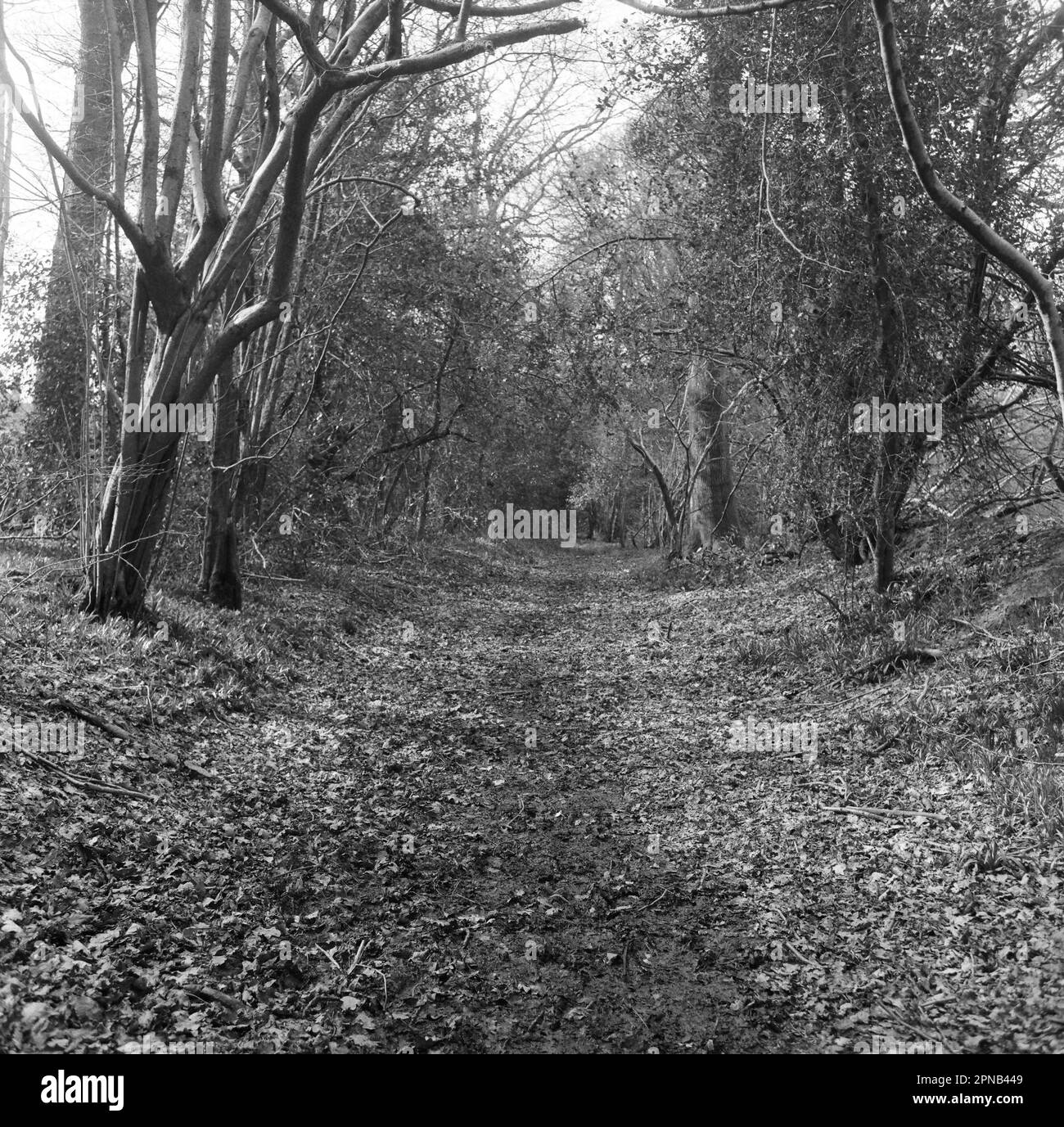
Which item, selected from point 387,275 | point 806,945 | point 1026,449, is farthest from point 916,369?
point 387,275

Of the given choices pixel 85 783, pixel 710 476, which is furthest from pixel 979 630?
pixel 710 476

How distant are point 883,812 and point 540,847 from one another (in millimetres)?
2025

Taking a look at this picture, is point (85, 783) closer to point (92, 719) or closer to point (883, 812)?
point (92, 719)

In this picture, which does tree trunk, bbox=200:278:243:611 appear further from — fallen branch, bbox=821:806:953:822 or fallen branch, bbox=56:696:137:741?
fallen branch, bbox=821:806:953:822

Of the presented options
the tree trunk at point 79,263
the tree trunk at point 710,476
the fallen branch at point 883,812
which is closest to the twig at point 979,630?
the fallen branch at point 883,812

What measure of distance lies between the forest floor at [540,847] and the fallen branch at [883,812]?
21 mm

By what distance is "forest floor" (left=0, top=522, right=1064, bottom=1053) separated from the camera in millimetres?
3426

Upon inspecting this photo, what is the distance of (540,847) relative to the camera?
5.20 meters

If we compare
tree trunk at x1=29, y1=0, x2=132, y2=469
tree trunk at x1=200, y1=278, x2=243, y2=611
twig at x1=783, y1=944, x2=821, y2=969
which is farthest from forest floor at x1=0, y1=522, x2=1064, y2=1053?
tree trunk at x1=29, y1=0, x2=132, y2=469

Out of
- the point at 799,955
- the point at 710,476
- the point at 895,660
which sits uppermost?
the point at 710,476

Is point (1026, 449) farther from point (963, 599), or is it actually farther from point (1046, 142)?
point (1046, 142)

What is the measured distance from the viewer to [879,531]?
8.96 m

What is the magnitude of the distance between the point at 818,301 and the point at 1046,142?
7.73ft

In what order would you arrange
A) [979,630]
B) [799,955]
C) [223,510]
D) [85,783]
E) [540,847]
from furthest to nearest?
[223,510] < [979,630] < [540,847] < [85,783] < [799,955]
